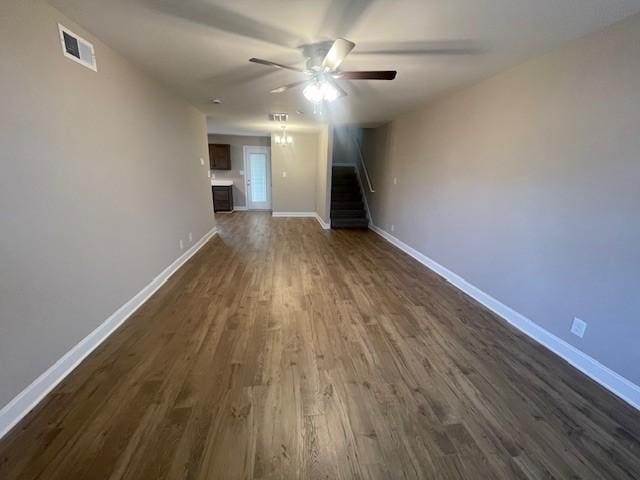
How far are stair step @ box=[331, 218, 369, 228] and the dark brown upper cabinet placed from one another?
4153 millimetres

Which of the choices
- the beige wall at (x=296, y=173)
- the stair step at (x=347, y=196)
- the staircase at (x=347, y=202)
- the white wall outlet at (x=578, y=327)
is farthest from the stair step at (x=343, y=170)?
the white wall outlet at (x=578, y=327)

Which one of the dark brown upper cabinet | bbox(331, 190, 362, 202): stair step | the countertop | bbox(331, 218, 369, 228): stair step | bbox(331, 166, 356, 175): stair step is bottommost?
bbox(331, 218, 369, 228): stair step

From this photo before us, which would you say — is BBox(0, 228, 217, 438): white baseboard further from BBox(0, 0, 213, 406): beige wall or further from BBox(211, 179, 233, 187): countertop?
BBox(211, 179, 233, 187): countertop

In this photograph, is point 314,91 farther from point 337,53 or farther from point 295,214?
point 295,214

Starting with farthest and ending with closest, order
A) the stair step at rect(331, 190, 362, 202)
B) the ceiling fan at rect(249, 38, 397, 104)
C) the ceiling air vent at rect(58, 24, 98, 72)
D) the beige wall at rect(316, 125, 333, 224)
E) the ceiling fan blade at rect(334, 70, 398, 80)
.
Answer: the stair step at rect(331, 190, 362, 202), the beige wall at rect(316, 125, 333, 224), the ceiling fan blade at rect(334, 70, 398, 80), the ceiling fan at rect(249, 38, 397, 104), the ceiling air vent at rect(58, 24, 98, 72)

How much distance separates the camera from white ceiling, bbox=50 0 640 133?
170 centimetres

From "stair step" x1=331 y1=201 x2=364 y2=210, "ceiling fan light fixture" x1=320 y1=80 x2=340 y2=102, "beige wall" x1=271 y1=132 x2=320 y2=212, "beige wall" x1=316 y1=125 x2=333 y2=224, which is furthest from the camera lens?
"beige wall" x1=271 y1=132 x2=320 y2=212

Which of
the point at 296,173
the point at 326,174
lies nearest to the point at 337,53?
the point at 326,174

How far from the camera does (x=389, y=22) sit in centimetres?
188

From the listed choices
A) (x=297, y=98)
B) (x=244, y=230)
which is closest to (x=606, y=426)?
(x=297, y=98)

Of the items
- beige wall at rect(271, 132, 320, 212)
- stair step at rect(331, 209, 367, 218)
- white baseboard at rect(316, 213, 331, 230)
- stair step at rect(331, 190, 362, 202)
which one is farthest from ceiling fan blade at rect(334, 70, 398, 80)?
beige wall at rect(271, 132, 320, 212)

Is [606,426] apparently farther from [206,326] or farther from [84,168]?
[84,168]

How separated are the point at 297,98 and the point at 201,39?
193 cm

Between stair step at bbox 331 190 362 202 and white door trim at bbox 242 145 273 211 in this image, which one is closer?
stair step at bbox 331 190 362 202
